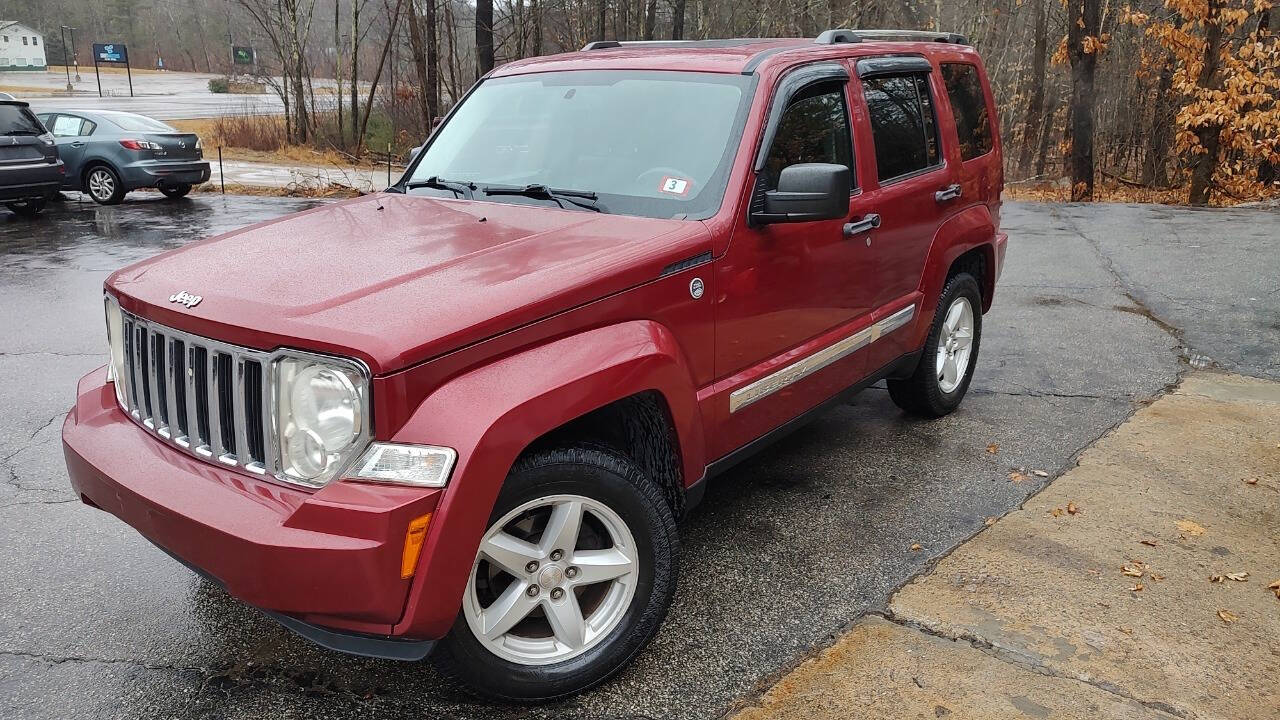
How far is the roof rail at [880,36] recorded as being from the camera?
4328 millimetres

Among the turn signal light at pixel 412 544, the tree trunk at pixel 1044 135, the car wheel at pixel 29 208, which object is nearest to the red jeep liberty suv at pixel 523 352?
the turn signal light at pixel 412 544

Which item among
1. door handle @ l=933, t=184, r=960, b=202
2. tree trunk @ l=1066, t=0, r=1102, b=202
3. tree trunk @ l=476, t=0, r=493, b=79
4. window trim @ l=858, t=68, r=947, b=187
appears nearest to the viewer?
window trim @ l=858, t=68, r=947, b=187

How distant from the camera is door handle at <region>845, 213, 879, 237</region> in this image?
3.93m

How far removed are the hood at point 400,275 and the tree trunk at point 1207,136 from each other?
1773 centimetres

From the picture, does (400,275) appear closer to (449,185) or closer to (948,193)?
(449,185)

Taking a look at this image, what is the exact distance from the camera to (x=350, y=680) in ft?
9.75

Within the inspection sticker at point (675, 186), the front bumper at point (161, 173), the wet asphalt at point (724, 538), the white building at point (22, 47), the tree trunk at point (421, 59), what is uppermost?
the white building at point (22, 47)

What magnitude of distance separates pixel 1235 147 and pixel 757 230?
1707cm

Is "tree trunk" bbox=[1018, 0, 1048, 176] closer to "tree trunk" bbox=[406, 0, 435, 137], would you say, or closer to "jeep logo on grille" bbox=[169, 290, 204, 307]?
"tree trunk" bbox=[406, 0, 435, 137]

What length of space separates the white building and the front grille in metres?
97.1

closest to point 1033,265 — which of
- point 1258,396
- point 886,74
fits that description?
point 1258,396

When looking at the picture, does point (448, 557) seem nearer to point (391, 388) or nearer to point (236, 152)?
point (391, 388)

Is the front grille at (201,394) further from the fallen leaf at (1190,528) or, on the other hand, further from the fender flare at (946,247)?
the fallen leaf at (1190,528)

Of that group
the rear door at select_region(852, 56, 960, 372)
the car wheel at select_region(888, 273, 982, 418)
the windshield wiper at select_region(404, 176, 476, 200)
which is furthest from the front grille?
the car wheel at select_region(888, 273, 982, 418)
